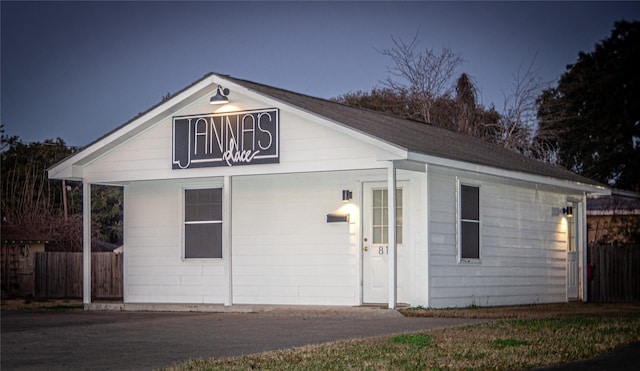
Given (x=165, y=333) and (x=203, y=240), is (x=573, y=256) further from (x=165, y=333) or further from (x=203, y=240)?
(x=165, y=333)

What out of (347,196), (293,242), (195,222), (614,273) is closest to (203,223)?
(195,222)

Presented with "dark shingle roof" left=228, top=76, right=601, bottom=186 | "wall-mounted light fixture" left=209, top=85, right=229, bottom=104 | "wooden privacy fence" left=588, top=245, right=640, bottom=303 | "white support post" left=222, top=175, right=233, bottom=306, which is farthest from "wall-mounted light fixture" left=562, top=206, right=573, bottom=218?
"wall-mounted light fixture" left=209, top=85, right=229, bottom=104

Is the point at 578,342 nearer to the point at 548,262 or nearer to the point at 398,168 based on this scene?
the point at 398,168

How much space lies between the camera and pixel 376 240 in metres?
19.8

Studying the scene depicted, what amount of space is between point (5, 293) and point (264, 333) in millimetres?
18348

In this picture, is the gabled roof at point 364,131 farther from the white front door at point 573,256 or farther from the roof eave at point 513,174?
the white front door at point 573,256

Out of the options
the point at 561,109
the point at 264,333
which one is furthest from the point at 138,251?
the point at 561,109

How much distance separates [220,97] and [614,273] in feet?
40.1

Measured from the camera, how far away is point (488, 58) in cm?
3756

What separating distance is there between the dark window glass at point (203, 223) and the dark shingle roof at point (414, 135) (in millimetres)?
2869

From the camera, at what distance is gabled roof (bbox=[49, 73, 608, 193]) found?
1858 cm

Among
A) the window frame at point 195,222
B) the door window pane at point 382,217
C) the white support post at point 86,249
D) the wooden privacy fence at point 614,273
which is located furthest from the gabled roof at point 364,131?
the wooden privacy fence at point 614,273

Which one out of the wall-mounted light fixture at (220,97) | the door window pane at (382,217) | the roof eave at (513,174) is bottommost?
the door window pane at (382,217)

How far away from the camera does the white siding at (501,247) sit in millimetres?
19156
